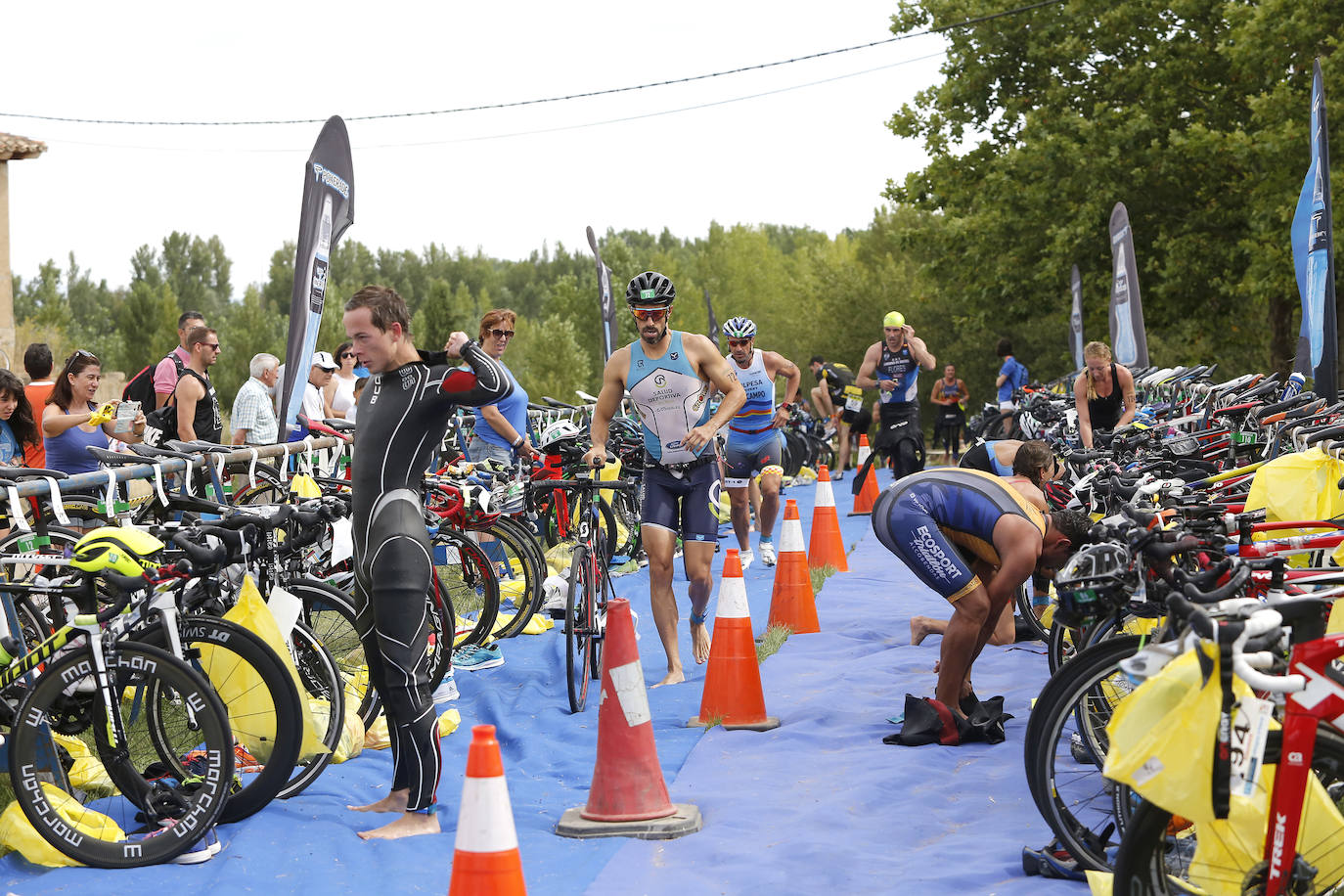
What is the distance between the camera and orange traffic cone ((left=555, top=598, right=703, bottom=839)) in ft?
15.4

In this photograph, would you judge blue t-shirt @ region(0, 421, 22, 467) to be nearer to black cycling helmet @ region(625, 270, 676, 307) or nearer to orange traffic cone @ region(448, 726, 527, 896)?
black cycling helmet @ region(625, 270, 676, 307)

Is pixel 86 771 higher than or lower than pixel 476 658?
higher

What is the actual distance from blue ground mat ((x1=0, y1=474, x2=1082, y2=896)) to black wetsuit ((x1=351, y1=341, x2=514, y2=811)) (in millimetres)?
383

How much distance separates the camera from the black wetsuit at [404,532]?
4.68 m

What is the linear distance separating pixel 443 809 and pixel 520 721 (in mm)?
1447

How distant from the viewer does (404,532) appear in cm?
471

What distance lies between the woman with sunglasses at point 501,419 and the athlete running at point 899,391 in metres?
4.89

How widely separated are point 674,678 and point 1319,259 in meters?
5.02

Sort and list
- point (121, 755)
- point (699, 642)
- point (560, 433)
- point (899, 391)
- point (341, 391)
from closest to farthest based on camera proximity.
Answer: point (121, 755), point (699, 642), point (560, 433), point (341, 391), point (899, 391)

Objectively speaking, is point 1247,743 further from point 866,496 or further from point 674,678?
point 866,496

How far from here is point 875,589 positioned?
10078 millimetres

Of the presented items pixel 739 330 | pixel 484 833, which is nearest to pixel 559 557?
pixel 739 330

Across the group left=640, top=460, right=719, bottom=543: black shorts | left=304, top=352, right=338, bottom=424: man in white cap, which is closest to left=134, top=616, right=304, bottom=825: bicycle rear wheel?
left=640, top=460, right=719, bottom=543: black shorts

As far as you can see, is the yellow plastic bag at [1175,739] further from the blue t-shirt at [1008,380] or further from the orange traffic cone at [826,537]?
the blue t-shirt at [1008,380]
